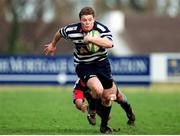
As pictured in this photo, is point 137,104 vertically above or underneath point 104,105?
underneath

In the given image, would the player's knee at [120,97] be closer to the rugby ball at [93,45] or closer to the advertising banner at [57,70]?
the rugby ball at [93,45]

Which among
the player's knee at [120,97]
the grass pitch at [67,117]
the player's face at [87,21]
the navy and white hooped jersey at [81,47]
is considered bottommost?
the grass pitch at [67,117]

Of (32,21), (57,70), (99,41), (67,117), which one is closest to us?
(99,41)

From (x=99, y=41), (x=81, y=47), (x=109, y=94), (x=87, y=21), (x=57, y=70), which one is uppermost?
(x=87, y=21)

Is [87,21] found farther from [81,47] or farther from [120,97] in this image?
[120,97]

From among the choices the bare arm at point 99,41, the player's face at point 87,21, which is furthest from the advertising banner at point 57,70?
the bare arm at point 99,41

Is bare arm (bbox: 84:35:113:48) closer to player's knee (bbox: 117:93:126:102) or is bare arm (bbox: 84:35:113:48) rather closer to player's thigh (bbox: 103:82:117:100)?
player's thigh (bbox: 103:82:117:100)

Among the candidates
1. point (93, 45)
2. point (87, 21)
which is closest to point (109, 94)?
point (93, 45)

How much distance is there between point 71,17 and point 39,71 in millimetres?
30905

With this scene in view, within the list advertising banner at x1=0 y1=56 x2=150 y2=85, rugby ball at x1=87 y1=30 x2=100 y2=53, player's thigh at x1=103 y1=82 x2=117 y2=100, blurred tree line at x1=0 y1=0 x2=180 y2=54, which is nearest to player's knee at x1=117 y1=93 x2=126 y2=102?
player's thigh at x1=103 y1=82 x2=117 y2=100

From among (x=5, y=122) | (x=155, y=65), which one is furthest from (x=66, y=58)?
(x=5, y=122)

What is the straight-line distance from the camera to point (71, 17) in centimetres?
6009

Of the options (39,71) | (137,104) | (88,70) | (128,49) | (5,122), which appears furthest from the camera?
(128,49)

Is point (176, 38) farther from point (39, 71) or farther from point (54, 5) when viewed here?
point (39, 71)
